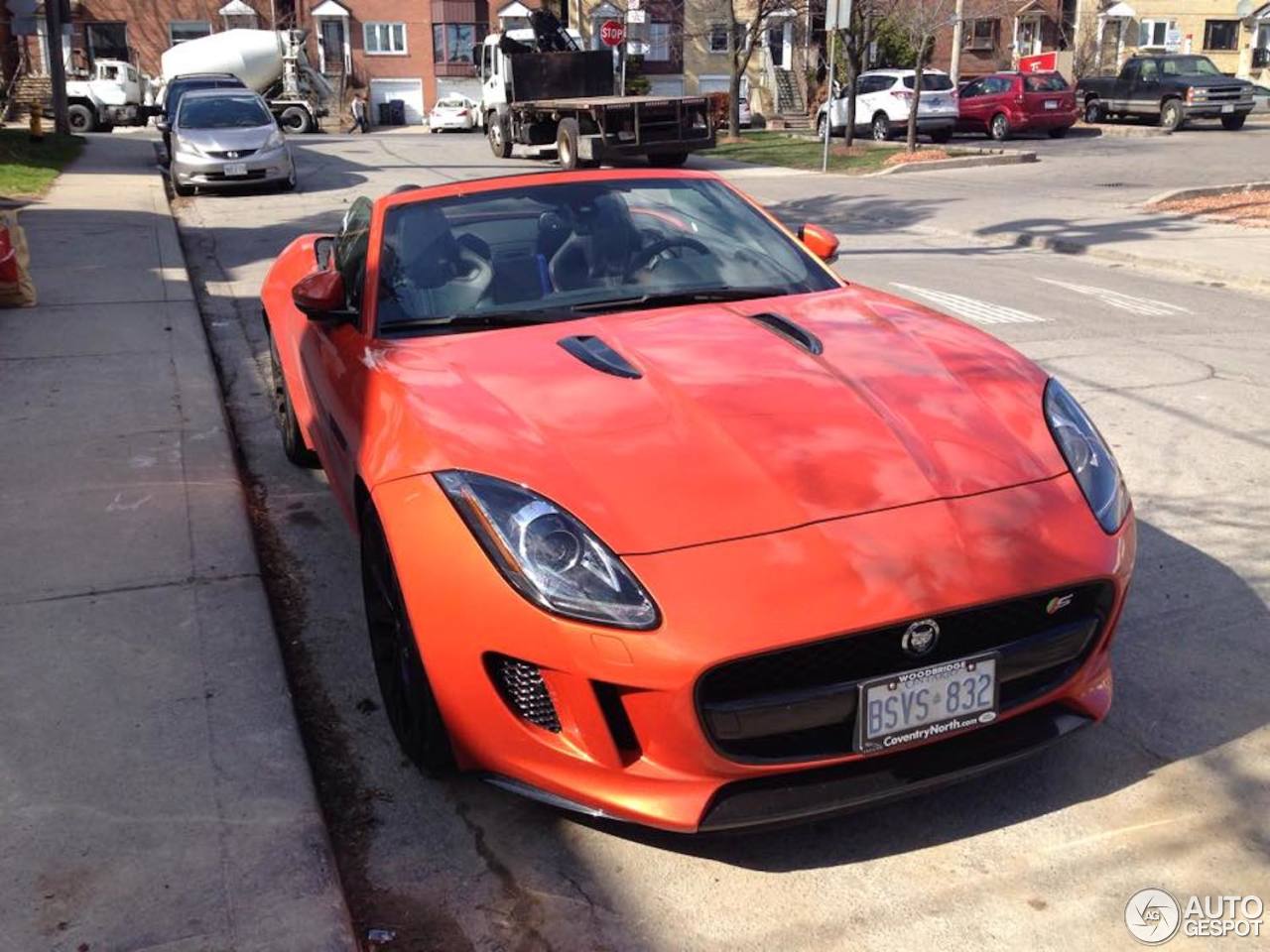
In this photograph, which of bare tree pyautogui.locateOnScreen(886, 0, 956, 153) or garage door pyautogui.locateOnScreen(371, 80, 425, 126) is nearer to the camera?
bare tree pyautogui.locateOnScreen(886, 0, 956, 153)

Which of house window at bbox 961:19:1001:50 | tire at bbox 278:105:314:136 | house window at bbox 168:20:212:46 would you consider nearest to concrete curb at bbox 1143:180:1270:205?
tire at bbox 278:105:314:136

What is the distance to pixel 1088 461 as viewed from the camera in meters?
3.27

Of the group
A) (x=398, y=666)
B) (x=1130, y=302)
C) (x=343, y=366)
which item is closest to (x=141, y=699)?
(x=398, y=666)

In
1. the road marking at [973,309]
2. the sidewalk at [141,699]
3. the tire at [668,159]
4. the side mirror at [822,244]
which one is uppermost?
the side mirror at [822,244]

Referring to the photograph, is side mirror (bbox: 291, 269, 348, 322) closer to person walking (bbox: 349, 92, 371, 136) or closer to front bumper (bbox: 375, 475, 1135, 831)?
front bumper (bbox: 375, 475, 1135, 831)

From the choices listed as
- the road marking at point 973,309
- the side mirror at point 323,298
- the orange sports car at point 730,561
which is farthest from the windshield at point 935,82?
the orange sports car at point 730,561

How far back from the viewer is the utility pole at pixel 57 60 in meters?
28.9

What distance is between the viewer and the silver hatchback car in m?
18.3

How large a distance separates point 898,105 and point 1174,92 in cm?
781

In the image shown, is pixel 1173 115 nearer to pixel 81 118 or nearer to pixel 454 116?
pixel 454 116

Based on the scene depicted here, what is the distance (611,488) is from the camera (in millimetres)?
2914

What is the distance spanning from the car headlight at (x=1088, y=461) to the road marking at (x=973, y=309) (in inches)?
238

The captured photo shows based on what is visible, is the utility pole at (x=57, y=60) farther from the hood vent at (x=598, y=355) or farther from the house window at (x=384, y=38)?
the hood vent at (x=598, y=355)

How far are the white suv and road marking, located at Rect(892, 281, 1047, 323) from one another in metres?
21.0
